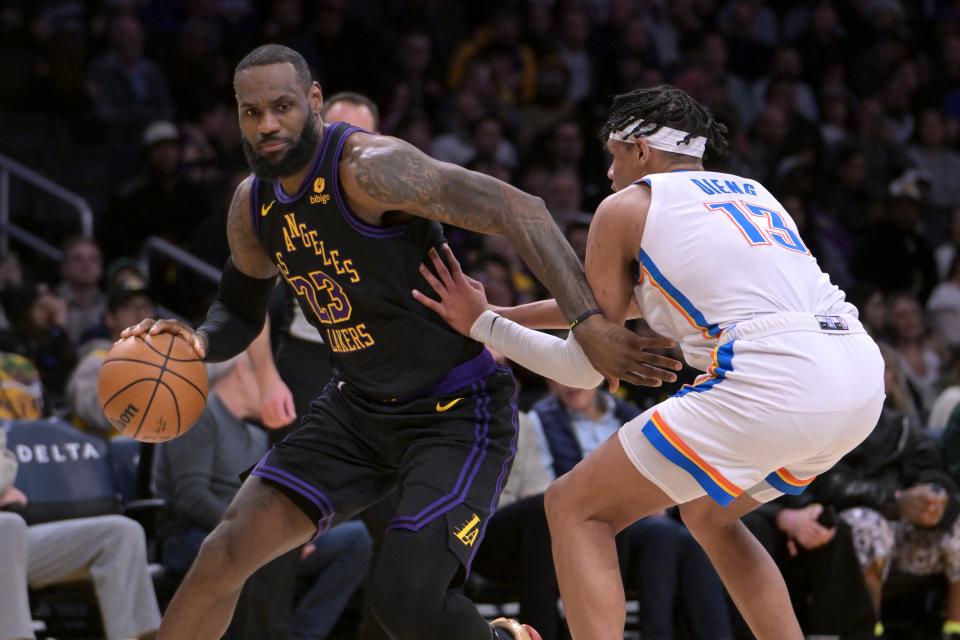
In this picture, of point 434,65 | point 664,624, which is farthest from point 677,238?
point 434,65

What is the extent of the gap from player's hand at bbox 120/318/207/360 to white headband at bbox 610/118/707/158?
1529 mm

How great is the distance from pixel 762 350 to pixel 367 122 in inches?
101

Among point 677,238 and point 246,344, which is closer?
point 677,238

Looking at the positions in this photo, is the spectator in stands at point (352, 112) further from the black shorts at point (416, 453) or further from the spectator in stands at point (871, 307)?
the spectator in stands at point (871, 307)

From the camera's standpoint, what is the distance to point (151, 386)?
14.7ft

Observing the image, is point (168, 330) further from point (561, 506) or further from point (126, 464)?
point (126, 464)

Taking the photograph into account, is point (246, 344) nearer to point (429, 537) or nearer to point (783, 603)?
point (429, 537)

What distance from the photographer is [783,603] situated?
4.43 meters

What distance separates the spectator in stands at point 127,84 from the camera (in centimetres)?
1086

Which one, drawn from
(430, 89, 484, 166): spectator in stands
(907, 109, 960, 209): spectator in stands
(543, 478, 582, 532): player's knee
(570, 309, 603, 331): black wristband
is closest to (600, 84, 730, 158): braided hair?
(570, 309, 603, 331): black wristband

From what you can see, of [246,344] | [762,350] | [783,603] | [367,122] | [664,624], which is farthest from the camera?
[664,624]

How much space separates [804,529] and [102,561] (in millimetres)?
3304

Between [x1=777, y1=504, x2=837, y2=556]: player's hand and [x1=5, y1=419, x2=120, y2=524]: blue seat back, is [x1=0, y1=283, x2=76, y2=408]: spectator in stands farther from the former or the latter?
[x1=777, y1=504, x2=837, y2=556]: player's hand

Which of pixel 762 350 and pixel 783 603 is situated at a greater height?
pixel 762 350
